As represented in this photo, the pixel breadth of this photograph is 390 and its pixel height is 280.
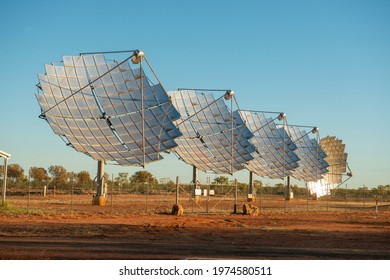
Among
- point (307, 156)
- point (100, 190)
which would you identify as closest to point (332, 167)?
point (307, 156)

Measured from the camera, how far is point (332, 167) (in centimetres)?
9569

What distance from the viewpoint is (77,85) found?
4306cm

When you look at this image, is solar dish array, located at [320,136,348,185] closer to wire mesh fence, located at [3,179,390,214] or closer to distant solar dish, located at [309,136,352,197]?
distant solar dish, located at [309,136,352,197]

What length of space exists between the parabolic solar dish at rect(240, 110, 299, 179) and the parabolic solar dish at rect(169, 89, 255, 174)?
11002mm

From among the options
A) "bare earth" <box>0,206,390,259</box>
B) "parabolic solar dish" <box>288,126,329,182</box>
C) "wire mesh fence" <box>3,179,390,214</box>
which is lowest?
"bare earth" <box>0,206,390,259</box>

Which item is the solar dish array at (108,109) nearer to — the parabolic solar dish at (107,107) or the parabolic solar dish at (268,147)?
the parabolic solar dish at (107,107)

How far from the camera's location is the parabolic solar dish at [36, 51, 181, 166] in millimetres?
42281

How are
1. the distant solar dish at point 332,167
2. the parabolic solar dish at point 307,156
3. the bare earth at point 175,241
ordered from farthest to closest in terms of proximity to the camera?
1. the distant solar dish at point 332,167
2. the parabolic solar dish at point 307,156
3. the bare earth at point 175,241

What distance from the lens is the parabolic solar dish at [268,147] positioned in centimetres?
6988

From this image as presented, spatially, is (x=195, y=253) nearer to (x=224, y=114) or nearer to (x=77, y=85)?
(x=77, y=85)

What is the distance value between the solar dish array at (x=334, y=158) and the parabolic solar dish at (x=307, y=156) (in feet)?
18.6

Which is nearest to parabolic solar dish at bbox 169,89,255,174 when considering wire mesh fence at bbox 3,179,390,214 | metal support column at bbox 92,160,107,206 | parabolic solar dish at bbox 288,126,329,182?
wire mesh fence at bbox 3,179,390,214

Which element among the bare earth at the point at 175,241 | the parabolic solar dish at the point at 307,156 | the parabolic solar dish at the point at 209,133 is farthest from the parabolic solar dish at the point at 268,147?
the bare earth at the point at 175,241

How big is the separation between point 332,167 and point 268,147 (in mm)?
26977
